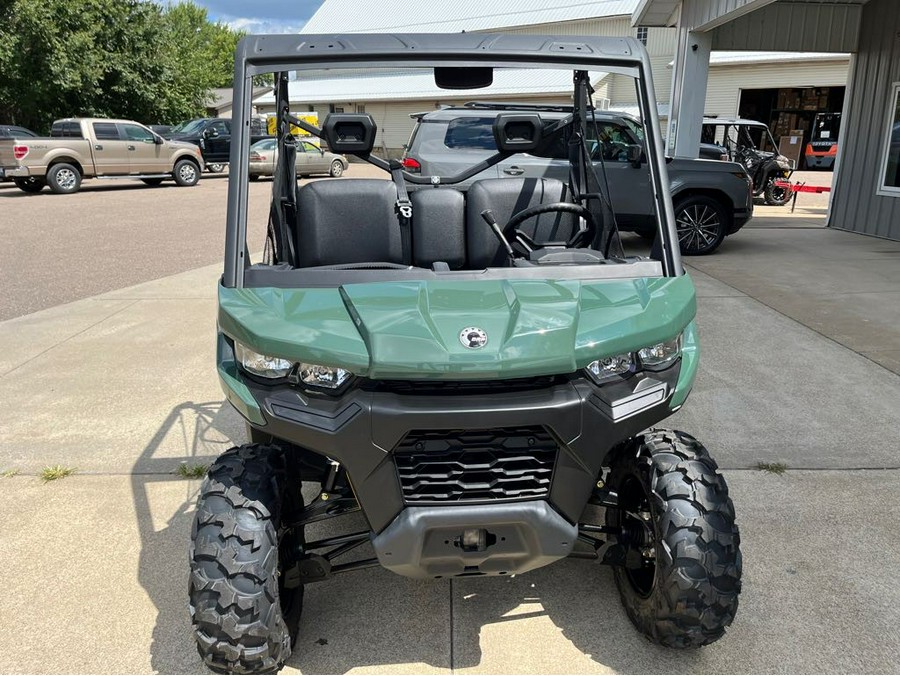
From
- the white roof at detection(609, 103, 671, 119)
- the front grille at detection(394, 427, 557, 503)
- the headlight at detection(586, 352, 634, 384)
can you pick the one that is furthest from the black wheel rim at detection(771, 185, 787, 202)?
the front grille at detection(394, 427, 557, 503)

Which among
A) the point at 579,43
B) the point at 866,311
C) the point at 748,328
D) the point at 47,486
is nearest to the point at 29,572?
the point at 47,486

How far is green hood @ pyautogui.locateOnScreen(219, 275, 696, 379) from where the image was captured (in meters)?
2.00

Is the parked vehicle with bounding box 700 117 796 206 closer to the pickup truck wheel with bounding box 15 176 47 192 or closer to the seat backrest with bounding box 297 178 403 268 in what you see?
the seat backrest with bounding box 297 178 403 268

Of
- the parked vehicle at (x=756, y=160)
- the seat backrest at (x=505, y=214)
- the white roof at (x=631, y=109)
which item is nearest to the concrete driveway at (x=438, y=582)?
the seat backrest at (x=505, y=214)

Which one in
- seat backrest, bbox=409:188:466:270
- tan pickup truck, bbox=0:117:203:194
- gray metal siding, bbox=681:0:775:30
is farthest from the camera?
→ tan pickup truck, bbox=0:117:203:194

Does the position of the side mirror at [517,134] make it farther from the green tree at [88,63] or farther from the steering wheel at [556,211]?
the green tree at [88,63]

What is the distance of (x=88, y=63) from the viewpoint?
84.0ft

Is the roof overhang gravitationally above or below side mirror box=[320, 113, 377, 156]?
above

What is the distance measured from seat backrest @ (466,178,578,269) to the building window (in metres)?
9.88

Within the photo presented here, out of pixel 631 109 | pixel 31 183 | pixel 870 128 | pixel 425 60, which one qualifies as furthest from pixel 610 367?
pixel 631 109

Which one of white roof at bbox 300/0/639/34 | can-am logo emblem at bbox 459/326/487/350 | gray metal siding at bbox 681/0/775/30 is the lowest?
can-am logo emblem at bbox 459/326/487/350

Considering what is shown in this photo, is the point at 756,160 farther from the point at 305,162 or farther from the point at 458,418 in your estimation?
the point at 458,418

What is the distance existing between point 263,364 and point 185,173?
62.9ft

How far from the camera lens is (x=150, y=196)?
56.9 feet
